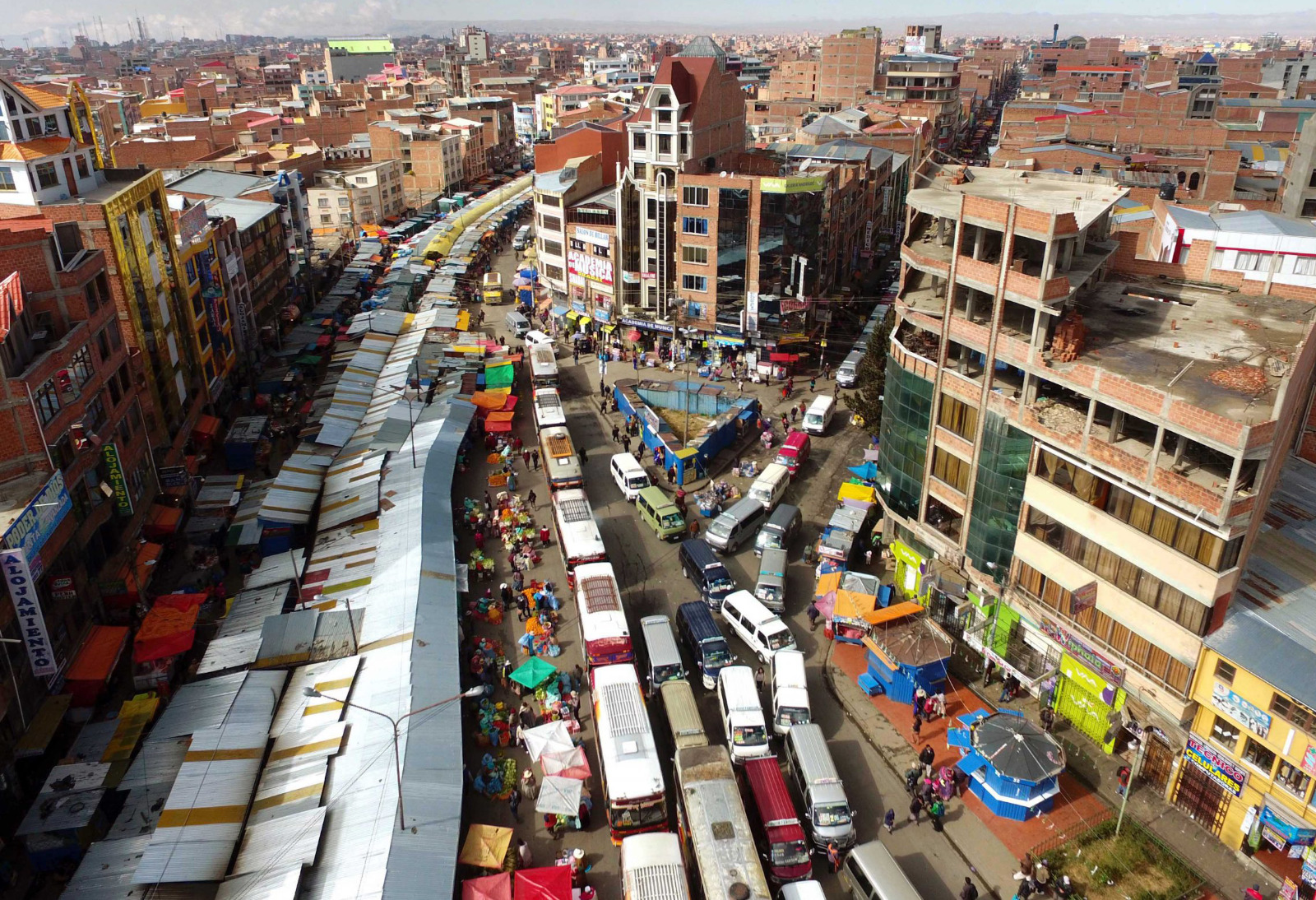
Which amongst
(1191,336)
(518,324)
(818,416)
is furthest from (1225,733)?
(518,324)

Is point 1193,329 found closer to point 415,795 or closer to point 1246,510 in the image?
point 1246,510

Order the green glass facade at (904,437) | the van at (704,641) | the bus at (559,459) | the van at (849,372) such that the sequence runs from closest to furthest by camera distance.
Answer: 1. the van at (704,641)
2. the green glass facade at (904,437)
3. the bus at (559,459)
4. the van at (849,372)

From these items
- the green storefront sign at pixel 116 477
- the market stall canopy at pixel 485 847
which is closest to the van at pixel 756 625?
the market stall canopy at pixel 485 847

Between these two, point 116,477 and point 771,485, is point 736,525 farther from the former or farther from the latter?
point 116,477

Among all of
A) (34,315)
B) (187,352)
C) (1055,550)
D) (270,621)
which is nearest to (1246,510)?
(1055,550)

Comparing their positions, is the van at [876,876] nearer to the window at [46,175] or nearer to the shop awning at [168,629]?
the shop awning at [168,629]

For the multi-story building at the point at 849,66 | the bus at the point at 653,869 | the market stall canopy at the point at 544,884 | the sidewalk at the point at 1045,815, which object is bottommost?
the sidewalk at the point at 1045,815
